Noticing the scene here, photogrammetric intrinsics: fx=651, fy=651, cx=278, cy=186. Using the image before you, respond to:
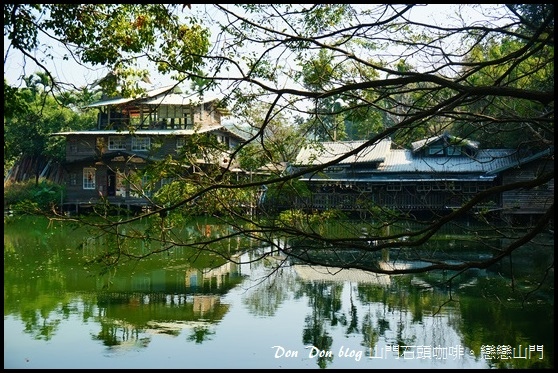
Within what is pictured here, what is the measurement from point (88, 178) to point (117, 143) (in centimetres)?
194

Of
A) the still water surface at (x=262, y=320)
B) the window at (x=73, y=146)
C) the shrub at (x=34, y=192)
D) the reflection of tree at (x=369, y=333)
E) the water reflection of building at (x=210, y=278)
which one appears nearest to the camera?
the still water surface at (x=262, y=320)

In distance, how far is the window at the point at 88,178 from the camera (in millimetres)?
27641

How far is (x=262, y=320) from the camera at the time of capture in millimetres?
8609

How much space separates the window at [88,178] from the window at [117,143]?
51.0 inches

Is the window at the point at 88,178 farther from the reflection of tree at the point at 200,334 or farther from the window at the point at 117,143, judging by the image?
the reflection of tree at the point at 200,334

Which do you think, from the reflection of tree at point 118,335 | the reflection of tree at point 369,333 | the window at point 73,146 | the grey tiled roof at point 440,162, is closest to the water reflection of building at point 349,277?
the reflection of tree at point 369,333

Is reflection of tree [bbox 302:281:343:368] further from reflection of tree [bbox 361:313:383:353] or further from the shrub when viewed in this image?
the shrub

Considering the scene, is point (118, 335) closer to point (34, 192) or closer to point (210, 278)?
point (210, 278)

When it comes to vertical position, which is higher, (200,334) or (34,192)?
(34,192)

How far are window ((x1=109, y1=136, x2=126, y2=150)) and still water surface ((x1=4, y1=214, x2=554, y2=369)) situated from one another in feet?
49.4

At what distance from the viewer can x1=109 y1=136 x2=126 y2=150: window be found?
2742cm

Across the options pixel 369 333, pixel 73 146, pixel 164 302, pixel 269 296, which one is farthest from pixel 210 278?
pixel 73 146

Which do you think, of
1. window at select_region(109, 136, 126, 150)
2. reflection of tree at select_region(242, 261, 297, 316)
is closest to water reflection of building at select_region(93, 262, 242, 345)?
reflection of tree at select_region(242, 261, 297, 316)

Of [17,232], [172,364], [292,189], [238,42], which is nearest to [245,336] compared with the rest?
[172,364]
